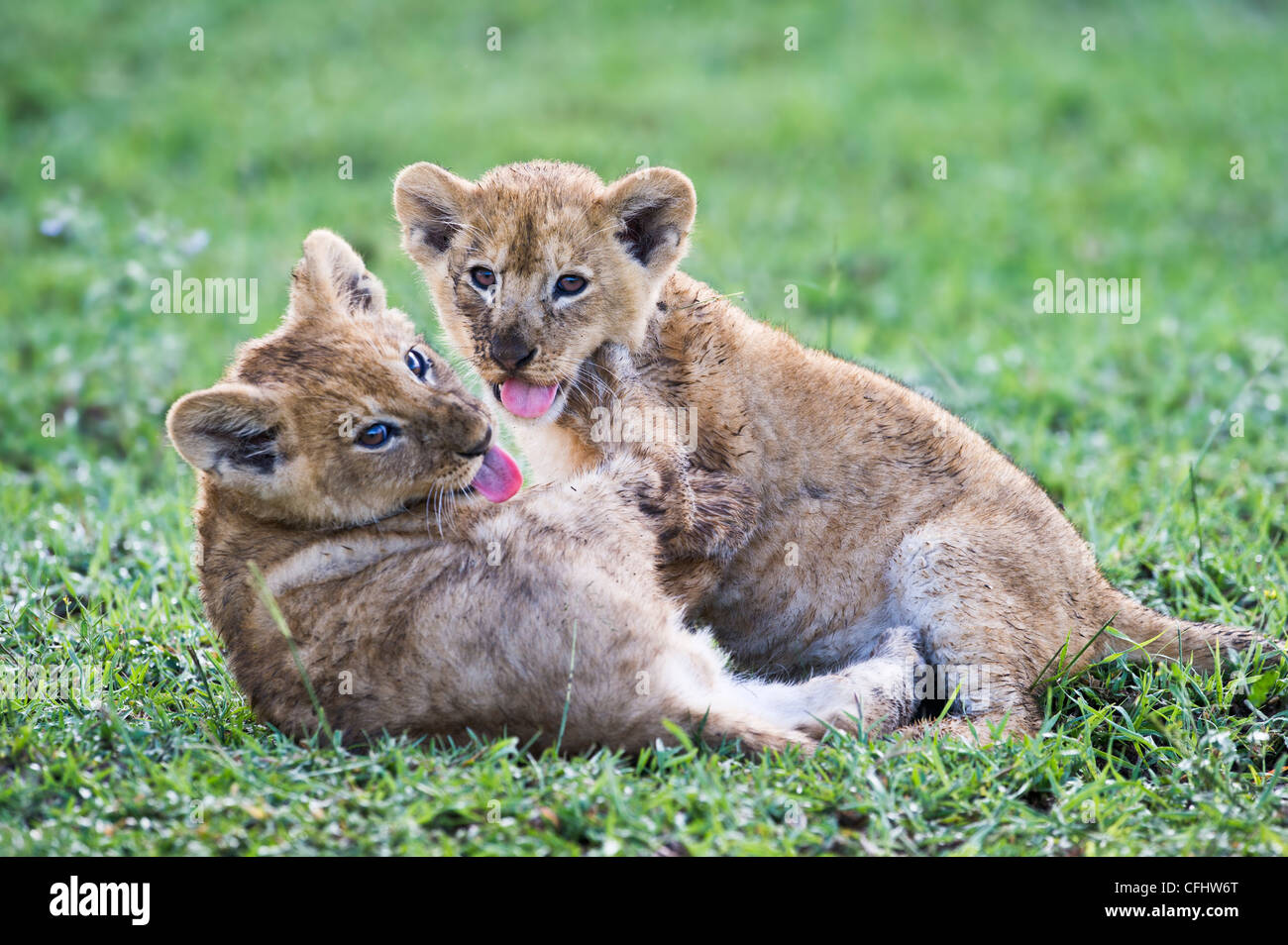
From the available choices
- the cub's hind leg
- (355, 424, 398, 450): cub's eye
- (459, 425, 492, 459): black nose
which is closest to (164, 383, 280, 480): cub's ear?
(355, 424, 398, 450): cub's eye

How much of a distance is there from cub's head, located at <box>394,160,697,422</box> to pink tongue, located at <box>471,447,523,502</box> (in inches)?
8.3

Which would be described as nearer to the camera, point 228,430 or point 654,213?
point 228,430

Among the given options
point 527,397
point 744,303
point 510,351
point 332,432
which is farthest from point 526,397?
point 744,303

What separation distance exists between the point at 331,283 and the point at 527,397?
0.90 m

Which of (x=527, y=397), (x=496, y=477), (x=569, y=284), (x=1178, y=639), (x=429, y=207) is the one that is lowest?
(x=1178, y=639)

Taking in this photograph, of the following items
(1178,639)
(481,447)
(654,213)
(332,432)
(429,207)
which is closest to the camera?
(332,432)

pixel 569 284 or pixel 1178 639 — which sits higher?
pixel 569 284

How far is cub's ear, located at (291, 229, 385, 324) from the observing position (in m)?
5.13

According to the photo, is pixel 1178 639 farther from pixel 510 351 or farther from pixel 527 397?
pixel 510 351

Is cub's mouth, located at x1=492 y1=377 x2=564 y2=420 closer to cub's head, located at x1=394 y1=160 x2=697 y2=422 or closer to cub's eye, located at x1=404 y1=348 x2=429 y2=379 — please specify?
cub's head, located at x1=394 y1=160 x2=697 y2=422

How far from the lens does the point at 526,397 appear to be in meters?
5.17

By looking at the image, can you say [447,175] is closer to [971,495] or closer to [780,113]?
[971,495]

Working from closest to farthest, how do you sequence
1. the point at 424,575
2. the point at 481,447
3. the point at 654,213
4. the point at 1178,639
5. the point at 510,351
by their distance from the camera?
the point at 424,575 < the point at 481,447 < the point at 510,351 < the point at 1178,639 < the point at 654,213
